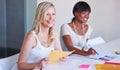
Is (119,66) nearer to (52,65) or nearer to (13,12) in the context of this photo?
(52,65)

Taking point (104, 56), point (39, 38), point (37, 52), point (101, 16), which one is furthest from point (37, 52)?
point (101, 16)

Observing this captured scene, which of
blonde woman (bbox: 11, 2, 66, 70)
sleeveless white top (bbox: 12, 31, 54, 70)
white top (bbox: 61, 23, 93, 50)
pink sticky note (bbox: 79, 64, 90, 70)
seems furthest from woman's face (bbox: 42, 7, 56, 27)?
white top (bbox: 61, 23, 93, 50)

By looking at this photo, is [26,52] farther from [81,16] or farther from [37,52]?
[81,16]

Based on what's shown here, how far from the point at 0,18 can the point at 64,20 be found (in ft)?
3.64

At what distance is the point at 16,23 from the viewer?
4078 millimetres

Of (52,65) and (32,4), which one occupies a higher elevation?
(32,4)

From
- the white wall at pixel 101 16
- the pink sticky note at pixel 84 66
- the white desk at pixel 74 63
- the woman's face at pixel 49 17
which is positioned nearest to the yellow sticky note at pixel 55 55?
the white desk at pixel 74 63

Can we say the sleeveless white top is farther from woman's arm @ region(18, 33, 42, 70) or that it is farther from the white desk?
the white desk

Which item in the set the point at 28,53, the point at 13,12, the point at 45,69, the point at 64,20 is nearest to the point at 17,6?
the point at 13,12

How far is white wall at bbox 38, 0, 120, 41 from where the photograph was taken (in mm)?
4316

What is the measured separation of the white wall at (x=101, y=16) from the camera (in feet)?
14.2

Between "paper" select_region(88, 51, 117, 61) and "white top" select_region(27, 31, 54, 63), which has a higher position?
"white top" select_region(27, 31, 54, 63)

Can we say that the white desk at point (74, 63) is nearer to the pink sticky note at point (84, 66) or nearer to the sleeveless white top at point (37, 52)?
the pink sticky note at point (84, 66)

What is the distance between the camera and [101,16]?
4527 millimetres
